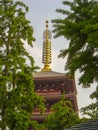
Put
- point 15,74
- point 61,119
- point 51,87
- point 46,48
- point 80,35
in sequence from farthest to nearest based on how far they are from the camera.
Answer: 1. point 46,48
2. point 51,87
3. point 61,119
4. point 15,74
5. point 80,35

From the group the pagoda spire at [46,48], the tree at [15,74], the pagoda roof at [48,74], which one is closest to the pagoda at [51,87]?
the pagoda roof at [48,74]

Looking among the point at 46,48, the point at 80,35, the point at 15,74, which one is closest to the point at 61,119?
the point at 15,74

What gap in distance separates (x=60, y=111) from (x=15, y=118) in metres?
10.8

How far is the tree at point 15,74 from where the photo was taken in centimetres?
1836

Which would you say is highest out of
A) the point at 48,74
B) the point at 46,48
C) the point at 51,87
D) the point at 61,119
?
the point at 46,48

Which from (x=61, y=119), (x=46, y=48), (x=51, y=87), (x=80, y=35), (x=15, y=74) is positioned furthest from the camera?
(x=46, y=48)

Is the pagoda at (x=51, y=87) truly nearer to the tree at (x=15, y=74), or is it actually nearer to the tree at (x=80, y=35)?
the tree at (x=15, y=74)

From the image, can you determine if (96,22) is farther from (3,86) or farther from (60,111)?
(60,111)

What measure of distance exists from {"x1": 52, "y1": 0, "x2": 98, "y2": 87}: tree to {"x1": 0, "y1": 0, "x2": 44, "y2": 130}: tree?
5.06 m

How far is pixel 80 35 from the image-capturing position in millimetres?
13219

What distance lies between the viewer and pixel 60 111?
28.8 metres

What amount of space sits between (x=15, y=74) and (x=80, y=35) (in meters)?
6.34

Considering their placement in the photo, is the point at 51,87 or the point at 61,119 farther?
the point at 51,87

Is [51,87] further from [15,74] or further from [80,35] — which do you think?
[80,35]
